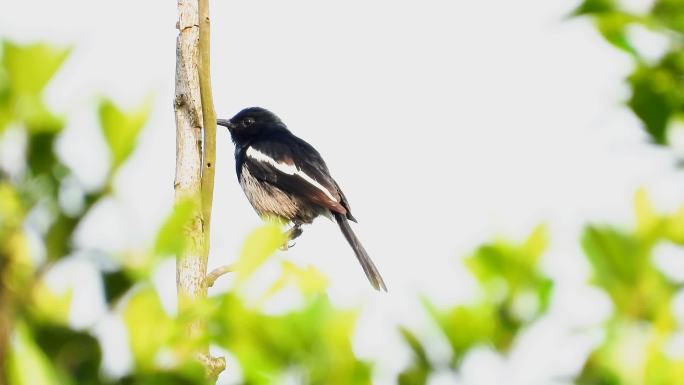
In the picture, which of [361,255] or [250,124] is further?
[250,124]

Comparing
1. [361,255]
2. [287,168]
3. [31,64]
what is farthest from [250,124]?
[31,64]

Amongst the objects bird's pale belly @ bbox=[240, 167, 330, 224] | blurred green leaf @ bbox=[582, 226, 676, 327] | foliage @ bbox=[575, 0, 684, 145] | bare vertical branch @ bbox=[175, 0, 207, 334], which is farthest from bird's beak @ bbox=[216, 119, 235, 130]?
blurred green leaf @ bbox=[582, 226, 676, 327]

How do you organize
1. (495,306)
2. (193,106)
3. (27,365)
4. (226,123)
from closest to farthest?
(27,365) → (495,306) → (193,106) → (226,123)

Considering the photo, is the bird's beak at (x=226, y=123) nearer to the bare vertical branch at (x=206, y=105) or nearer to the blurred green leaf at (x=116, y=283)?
the bare vertical branch at (x=206, y=105)

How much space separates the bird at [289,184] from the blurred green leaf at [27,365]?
8.18 meters

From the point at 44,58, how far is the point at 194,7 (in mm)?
3915

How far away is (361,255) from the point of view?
921 cm

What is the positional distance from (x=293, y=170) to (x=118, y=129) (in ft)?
29.7

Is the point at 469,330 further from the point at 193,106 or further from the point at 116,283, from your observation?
the point at 193,106

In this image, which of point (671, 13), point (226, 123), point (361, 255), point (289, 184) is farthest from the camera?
point (226, 123)

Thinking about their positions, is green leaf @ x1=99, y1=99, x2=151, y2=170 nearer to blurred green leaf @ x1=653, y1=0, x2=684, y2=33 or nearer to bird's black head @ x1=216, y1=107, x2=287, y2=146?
blurred green leaf @ x1=653, y1=0, x2=684, y2=33

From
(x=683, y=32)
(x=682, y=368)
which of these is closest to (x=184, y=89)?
(x=683, y=32)

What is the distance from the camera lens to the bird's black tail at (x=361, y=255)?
8.98 metres

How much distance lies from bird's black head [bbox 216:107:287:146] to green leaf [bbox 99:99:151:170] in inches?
378
